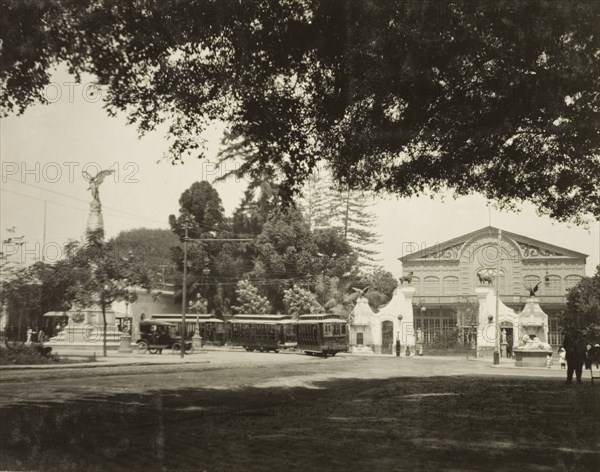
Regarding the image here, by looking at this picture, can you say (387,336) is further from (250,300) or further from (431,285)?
(250,300)

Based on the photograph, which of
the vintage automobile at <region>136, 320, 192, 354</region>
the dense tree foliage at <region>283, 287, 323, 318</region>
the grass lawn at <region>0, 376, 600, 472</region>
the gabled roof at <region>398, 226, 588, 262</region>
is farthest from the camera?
the dense tree foliage at <region>283, 287, 323, 318</region>

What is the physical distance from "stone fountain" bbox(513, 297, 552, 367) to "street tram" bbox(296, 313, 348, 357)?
432 inches

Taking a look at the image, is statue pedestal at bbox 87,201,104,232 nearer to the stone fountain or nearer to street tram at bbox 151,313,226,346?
street tram at bbox 151,313,226,346

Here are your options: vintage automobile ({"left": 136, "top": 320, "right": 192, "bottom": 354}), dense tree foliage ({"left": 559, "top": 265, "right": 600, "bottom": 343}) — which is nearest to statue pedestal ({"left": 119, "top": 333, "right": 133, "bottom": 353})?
vintage automobile ({"left": 136, "top": 320, "right": 192, "bottom": 354})

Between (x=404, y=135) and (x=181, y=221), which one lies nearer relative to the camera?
(x=404, y=135)

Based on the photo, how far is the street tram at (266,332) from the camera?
44.8 metres

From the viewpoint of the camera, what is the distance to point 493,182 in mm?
11750

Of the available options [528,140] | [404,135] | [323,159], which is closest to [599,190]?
[528,140]

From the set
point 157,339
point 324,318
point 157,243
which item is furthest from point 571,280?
point 157,243

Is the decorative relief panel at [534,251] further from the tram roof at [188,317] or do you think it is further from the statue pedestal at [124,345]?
the statue pedestal at [124,345]

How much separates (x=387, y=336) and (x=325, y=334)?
19.9 ft

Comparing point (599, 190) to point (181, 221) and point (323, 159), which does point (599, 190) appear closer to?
point (323, 159)

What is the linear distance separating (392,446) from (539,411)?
524 centimetres

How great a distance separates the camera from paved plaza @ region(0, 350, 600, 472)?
7.36 meters
